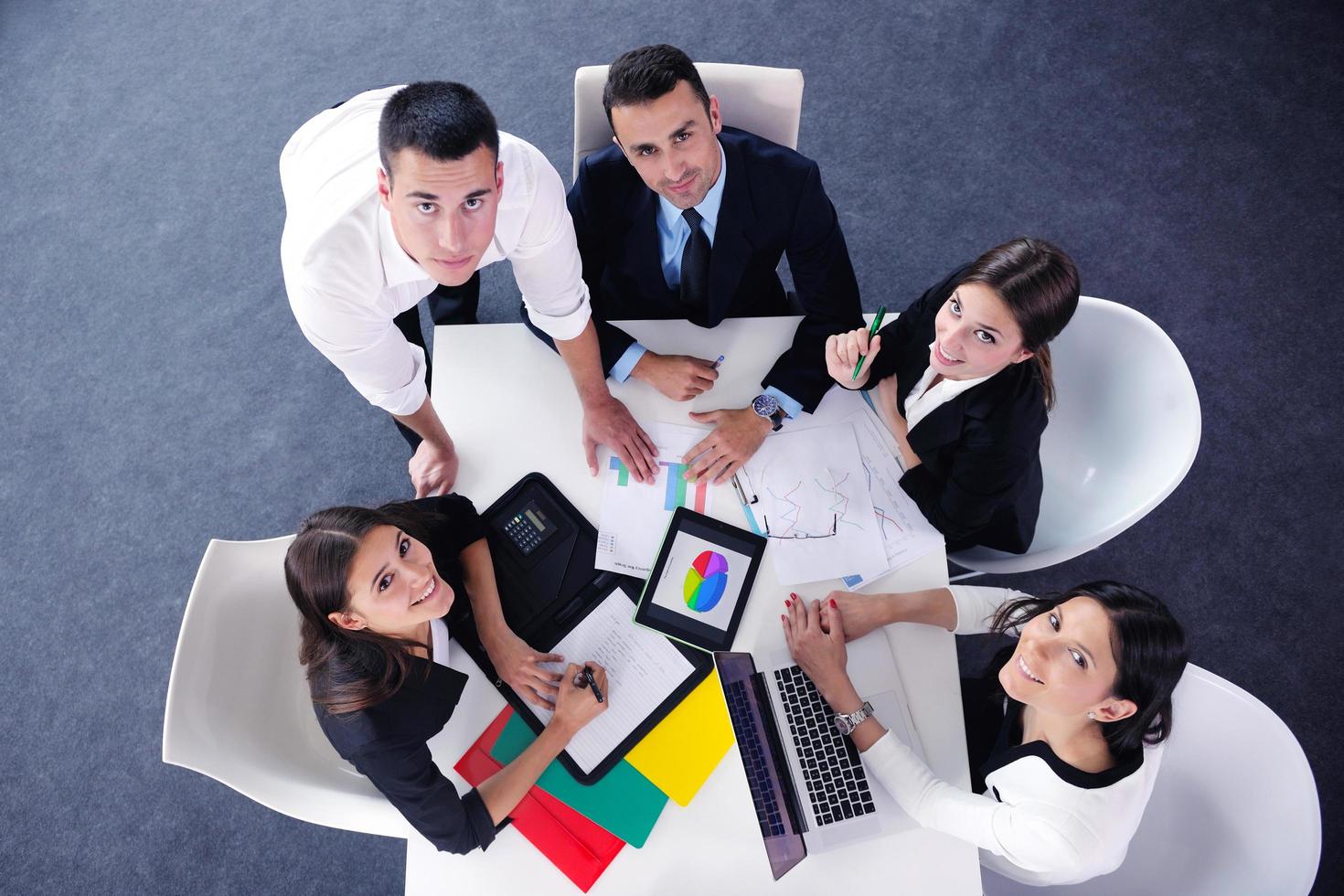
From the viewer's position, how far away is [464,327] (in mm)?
1833

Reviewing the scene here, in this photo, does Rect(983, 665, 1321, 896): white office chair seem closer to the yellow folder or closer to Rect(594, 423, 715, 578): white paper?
the yellow folder

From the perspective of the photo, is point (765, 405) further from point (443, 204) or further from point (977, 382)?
point (443, 204)

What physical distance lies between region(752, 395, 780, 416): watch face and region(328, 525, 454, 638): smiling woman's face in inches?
27.4

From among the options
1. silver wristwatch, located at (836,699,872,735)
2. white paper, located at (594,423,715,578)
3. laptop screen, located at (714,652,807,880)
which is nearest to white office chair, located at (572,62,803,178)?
white paper, located at (594,423,715,578)

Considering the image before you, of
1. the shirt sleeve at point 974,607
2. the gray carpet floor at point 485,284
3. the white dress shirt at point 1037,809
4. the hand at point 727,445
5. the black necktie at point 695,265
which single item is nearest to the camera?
the white dress shirt at point 1037,809

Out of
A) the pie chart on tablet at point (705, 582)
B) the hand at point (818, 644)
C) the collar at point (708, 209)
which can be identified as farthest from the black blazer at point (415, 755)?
the collar at point (708, 209)

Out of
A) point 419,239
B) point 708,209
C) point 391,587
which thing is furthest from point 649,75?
point 391,587

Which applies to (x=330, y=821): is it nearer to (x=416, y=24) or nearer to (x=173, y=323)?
(x=173, y=323)

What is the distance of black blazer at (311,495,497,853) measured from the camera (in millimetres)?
1356

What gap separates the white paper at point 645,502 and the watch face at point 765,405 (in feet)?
0.39

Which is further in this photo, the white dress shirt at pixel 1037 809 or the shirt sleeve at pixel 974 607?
the shirt sleeve at pixel 974 607

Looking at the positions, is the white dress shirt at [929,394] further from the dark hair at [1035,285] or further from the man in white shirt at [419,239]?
the man in white shirt at [419,239]

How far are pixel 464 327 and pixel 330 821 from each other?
100 cm

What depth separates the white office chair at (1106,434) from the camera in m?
1.67
